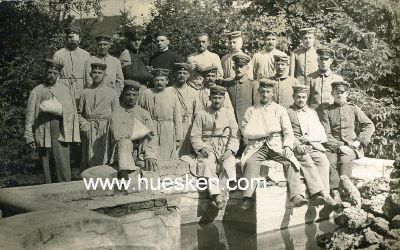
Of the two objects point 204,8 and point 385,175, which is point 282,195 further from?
point 204,8

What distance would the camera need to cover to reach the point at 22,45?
868 cm

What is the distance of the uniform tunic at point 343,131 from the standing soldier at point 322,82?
0.27 metres

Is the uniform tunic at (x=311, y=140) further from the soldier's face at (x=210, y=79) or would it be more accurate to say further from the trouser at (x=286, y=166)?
the soldier's face at (x=210, y=79)

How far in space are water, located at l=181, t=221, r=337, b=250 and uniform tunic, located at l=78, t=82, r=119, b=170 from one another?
5.22 ft

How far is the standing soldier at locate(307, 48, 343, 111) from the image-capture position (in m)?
8.20

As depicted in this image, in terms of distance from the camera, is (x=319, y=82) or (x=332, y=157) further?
(x=319, y=82)

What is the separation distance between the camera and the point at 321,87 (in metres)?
8.25

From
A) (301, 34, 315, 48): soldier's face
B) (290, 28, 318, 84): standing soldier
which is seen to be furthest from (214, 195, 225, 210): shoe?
(301, 34, 315, 48): soldier's face

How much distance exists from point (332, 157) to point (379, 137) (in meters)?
2.06

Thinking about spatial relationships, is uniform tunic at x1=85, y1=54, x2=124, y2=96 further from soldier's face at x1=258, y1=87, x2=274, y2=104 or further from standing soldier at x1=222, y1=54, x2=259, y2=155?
soldier's face at x1=258, y1=87, x2=274, y2=104

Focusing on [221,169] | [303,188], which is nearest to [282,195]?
[303,188]

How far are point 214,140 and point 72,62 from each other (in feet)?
7.98

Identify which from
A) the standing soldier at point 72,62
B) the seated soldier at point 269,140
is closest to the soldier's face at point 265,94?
the seated soldier at point 269,140

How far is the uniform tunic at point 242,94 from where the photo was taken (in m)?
8.09
